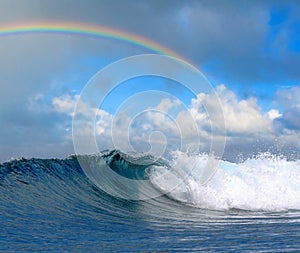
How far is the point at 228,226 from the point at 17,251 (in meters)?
6.43

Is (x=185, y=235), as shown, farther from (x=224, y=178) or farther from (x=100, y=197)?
(x=224, y=178)

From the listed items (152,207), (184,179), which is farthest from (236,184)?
(152,207)

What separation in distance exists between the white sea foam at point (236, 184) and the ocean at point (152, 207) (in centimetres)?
5

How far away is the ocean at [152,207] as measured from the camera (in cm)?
960

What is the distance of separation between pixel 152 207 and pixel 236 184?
23.6ft

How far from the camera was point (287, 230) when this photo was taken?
11133mm

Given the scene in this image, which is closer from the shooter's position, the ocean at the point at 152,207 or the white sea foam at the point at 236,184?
the ocean at the point at 152,207

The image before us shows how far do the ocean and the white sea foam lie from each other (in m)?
0.05

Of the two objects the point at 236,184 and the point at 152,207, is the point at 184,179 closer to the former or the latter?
the point at 236,184

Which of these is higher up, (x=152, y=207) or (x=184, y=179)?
(x=184, y=179)

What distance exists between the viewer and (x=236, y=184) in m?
22.7

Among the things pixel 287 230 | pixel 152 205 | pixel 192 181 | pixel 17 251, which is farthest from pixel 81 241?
pixel 192 181

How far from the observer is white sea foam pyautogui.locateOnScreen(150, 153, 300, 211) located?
19156 millimetres

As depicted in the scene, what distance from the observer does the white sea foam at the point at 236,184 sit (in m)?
19.2
